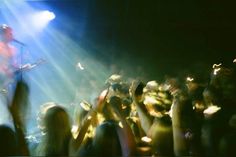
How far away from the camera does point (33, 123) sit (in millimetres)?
5523

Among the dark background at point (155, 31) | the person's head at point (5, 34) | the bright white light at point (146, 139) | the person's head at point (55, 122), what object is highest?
the dark background at point (155, 31)

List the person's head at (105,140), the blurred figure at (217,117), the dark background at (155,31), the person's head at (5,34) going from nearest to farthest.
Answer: the person's head at (105,140) → the blurred figure at (217,117) → the person's head at (5,34) → the dark background at (155,31)

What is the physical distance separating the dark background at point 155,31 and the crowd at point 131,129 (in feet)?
15.8

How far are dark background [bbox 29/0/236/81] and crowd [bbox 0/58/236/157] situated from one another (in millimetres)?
4818

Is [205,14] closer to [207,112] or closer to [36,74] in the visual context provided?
[36,74]

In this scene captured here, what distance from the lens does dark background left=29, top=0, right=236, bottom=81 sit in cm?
787

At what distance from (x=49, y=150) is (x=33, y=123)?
3109 millimetres

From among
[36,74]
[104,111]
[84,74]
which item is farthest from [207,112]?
[36,74]

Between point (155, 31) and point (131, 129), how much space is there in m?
5.69

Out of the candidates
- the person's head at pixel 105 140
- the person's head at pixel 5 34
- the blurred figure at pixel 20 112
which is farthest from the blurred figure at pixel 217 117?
the person's head at pixel 5 34

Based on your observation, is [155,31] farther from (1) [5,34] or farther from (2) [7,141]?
(2) [7,141]

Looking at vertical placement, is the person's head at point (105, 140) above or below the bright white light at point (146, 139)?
below

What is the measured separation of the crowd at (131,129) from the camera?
8.01 feet

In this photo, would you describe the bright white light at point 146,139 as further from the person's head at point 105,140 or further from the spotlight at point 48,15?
the spotlight at point 48,15
